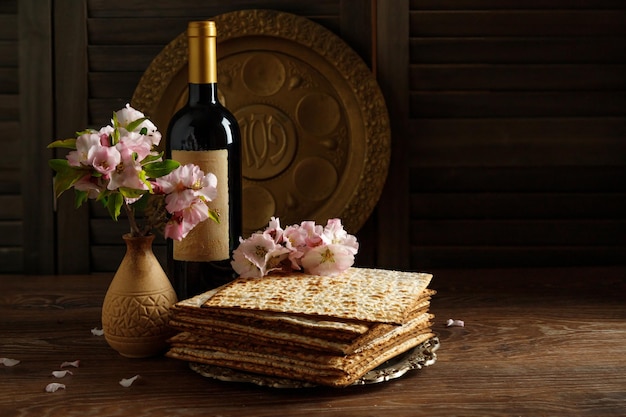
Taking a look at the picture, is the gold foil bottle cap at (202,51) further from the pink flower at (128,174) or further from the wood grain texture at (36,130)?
the wood grain texture at (36,130)

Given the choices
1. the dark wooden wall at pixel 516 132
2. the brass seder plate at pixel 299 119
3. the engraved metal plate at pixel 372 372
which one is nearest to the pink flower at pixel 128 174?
the engraved metal plate at pixel 372 372

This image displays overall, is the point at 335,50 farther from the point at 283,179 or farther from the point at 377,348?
the point at 377,348

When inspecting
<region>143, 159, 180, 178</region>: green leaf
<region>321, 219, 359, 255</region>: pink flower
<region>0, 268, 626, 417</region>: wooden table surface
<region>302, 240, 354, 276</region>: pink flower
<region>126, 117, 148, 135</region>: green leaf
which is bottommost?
<region>0, 268, 626, 417</region>: wooden table surface

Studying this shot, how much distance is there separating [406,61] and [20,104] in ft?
2.67

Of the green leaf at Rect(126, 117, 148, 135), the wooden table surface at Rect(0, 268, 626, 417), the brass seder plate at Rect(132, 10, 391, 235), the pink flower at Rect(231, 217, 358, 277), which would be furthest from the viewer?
the brass seder plate at Rect(132, 10, 391, 235)

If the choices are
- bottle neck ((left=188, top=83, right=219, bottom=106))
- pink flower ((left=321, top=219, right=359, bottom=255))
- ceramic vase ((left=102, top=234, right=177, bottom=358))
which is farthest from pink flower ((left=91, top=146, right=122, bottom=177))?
pink flower ((left=321, top=219, right=359, bottom=255))

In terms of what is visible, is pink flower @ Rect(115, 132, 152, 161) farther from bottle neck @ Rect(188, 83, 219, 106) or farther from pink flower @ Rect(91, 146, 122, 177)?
bottle neck @ Rect(188, 83, 219, 106)

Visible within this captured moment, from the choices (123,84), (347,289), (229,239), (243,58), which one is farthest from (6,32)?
(347,289)

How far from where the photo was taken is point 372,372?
1.12m

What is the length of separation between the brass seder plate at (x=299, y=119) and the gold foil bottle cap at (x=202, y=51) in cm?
47

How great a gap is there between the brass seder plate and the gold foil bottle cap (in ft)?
1.54

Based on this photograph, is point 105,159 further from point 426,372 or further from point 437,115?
point 437,115

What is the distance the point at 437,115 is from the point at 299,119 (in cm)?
29

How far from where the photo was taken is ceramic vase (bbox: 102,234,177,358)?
119 centimetres
